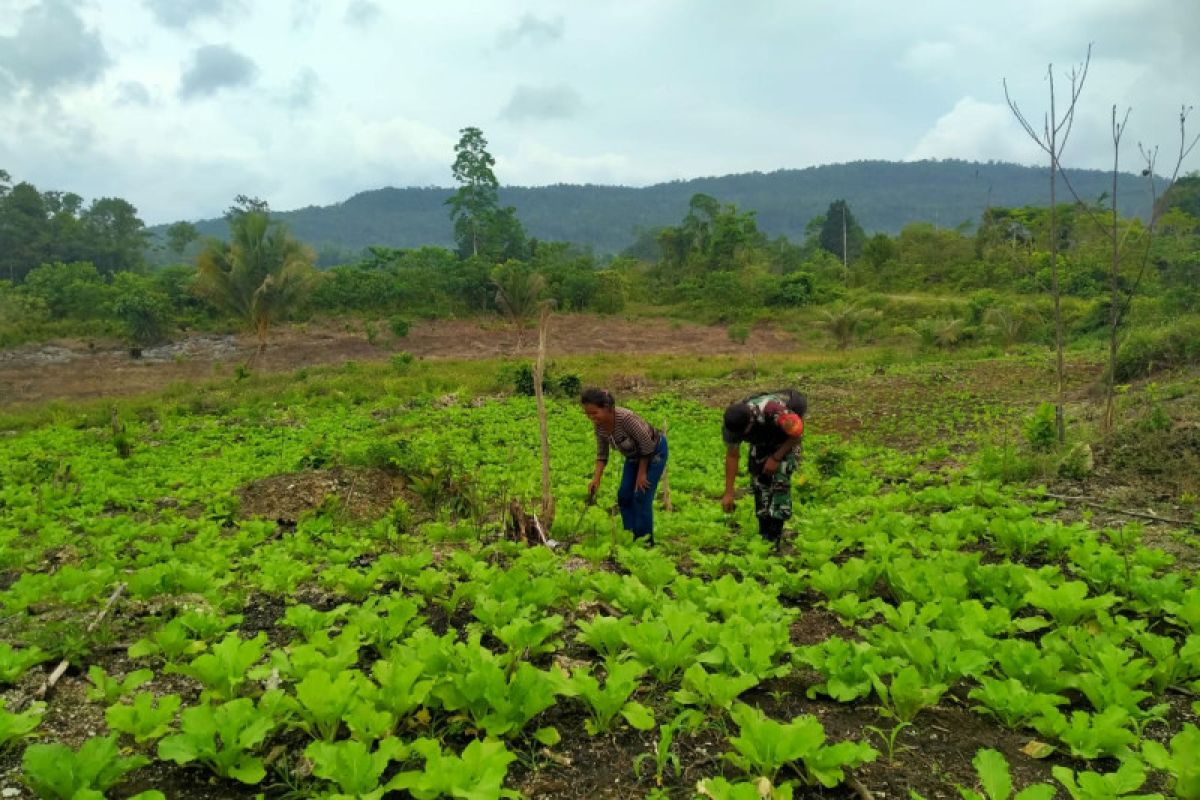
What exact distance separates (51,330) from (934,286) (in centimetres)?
4968

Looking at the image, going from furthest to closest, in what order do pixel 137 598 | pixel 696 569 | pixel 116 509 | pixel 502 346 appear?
→ pixel 502 346
pixel 116 509
pixel 696 569
pixel 137 598

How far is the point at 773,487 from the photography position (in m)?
5.71

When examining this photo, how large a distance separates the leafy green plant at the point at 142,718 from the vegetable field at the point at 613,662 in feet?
0.03

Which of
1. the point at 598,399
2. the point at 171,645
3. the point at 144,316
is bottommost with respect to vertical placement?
→ the point at 171,645

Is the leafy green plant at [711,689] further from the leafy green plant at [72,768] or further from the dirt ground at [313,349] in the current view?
the dirt ground at [313,349]

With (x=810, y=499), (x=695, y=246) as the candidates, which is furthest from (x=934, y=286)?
(x=810, y=499)

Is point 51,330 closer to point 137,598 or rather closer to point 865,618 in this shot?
point 137,598

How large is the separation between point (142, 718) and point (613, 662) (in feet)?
5.96

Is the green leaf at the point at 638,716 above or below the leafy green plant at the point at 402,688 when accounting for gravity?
below

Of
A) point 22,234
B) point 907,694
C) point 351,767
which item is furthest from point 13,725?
point 22,234

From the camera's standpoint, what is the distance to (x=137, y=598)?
4.58 metres

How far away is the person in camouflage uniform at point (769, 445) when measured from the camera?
5.37 meters

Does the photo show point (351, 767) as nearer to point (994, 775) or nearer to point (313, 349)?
point (994, 775)

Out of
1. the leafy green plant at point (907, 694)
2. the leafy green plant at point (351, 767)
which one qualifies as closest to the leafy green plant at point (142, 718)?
the leafy green plant at point (351, 767)
